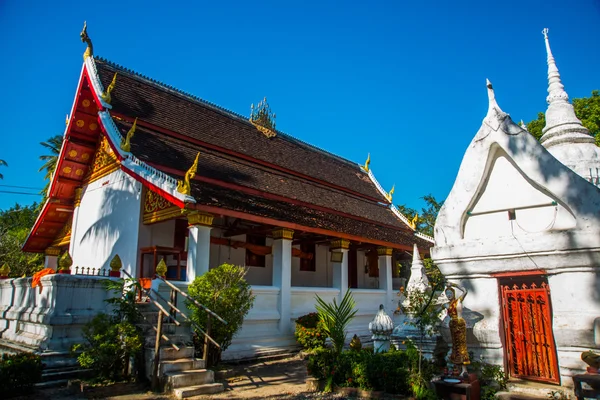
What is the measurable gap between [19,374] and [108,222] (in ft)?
21.0

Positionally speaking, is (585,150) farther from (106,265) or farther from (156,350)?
(106,265)

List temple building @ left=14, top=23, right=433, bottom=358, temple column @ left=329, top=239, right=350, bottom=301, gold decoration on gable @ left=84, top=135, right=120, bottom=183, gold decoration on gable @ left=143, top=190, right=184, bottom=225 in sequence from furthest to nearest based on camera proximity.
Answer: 1. temple column @ left=329, top=239, right=350, bottom=301
2. gold decoration on gable @ left=84, top=135, right=120, bottom=183
3. temple building @ left=14, top=23, right=433, bottom=358
4. gold decoration on gable @ left=143, top=190, right=184, bottom=225

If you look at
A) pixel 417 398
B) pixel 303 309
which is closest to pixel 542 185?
pixel 417 398

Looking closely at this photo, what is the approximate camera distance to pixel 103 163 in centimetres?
1276

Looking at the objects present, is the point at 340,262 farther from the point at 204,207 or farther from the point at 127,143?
the point at 127,143

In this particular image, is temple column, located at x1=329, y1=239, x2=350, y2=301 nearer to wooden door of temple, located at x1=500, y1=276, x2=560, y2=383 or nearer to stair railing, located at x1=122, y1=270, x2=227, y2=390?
stair railing, located at x1=122, y1=270, x2=227, y2=390

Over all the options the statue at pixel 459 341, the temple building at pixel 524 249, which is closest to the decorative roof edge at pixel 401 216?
the temple building at pixel 524 249

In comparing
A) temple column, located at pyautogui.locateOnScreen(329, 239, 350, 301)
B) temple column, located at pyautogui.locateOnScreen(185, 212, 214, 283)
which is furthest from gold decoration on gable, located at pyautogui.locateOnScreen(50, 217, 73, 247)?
temple column, located at pyautogui.locateOnScreen(329, 239, 350, 301)

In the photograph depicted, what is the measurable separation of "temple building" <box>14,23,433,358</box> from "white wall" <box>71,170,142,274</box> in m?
0.03

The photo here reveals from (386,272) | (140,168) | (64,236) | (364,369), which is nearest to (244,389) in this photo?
(364,369)

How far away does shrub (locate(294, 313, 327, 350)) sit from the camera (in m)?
10.4

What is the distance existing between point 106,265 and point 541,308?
34.4 ft

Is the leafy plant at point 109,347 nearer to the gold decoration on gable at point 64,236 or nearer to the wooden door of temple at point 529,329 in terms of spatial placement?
the wooden door of temple at point 529,329

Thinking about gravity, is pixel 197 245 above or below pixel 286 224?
below
